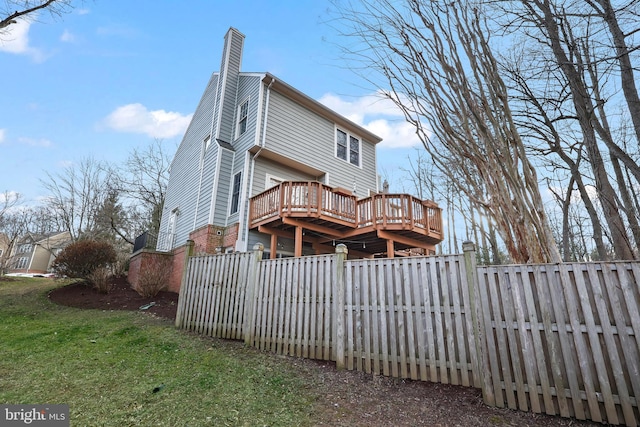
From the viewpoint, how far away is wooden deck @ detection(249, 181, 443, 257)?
29.8ft

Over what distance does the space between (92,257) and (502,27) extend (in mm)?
12671

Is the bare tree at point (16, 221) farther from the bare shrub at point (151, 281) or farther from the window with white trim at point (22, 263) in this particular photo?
the bare shrub at point (151, 281)

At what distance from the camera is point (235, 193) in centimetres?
1083

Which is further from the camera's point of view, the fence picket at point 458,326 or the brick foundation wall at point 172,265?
the brick foundation wall at point 172,265

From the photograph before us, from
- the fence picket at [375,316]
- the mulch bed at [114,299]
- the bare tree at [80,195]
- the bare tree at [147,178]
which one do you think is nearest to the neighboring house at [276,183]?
the mulch bed at [114,299]

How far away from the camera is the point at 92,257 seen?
9836 mm

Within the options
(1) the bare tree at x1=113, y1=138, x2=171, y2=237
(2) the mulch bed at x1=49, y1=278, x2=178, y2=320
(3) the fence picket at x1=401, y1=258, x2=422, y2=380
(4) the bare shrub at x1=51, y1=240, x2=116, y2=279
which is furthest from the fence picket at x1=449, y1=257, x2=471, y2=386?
(1) the bare tree at x1=113, y1=138, x2=171, y2=237

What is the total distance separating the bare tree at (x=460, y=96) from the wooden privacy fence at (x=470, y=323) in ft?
1.76

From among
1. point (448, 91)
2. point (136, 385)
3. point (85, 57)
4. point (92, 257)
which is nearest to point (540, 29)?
point (448, 91)

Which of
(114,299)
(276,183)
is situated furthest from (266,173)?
(114,299)

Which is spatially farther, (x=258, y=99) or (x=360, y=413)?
(x=258, y=99)

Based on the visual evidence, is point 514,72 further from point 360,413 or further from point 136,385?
point 136,385

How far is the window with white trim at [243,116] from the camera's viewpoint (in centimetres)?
1148

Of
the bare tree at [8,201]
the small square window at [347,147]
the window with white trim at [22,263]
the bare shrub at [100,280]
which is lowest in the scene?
the bare shrub at [100,280]
